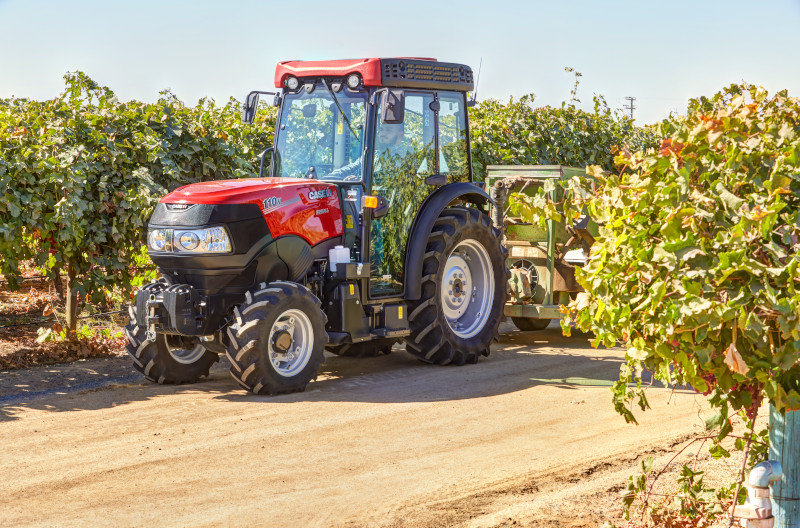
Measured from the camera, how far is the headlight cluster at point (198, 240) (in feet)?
24.2

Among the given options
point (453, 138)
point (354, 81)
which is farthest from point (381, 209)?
point (453, 138)

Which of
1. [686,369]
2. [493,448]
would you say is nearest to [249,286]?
[493,448]

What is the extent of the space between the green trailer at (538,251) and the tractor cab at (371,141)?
1.39m

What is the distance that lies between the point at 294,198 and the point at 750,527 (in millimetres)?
4931

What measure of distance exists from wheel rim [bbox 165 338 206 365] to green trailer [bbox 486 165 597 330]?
11.1ft

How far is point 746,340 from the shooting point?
11.5 feet

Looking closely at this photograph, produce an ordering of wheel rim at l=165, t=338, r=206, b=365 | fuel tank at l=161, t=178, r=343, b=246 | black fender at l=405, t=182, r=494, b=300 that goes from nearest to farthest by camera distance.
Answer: fuel tank at l=161, t=178, r=343, b=246, wheel rim at l=165, t=338, r=206, b=365, black fender at l=405, t=182, r=494, b=300

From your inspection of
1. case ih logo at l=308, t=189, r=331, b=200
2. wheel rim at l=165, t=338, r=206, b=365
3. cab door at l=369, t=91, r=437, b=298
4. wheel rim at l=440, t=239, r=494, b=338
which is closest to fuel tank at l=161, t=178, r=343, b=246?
case ih logo at l=308, t=189, r=331, b=200

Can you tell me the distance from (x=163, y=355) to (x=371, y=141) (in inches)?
95.2

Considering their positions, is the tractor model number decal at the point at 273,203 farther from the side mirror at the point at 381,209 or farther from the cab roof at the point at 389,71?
the cab roof at the point at 389,71

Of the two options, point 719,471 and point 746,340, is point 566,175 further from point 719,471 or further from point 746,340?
point 746,340

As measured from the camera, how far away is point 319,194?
7.99 meters

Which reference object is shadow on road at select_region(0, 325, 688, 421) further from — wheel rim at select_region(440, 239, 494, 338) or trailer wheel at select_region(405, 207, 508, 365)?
wheel rim at select_region(440, 239, 494, 338)

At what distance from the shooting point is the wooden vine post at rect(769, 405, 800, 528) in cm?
381
